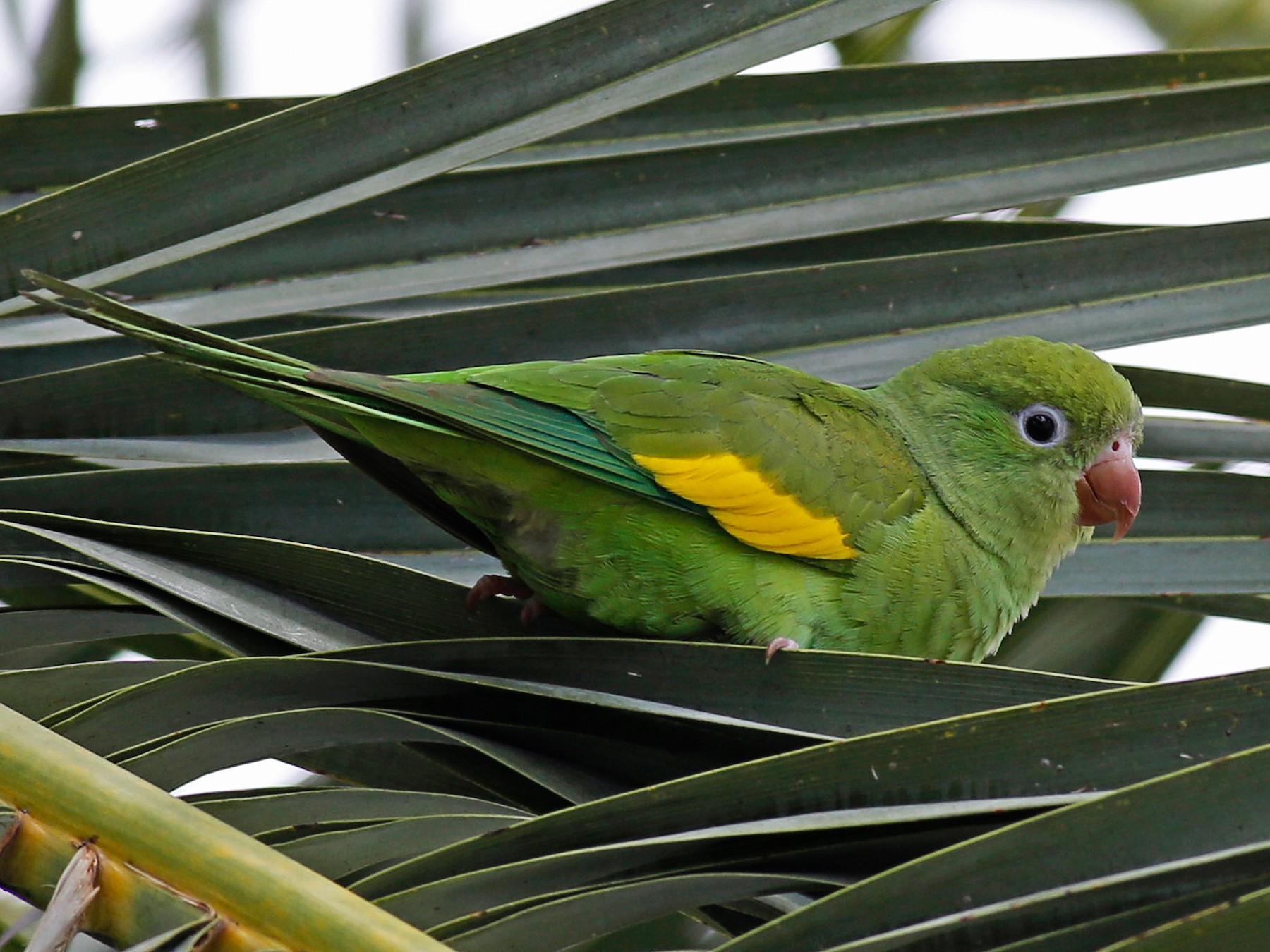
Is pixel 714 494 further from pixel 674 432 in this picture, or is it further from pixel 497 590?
pixel 497 590

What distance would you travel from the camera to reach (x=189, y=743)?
4.31ft

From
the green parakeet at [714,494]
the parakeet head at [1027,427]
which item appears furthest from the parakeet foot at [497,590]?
the parakeet head at [1027,427]

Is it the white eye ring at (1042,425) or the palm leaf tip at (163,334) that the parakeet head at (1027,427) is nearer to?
the white eye ring at (1042,425)

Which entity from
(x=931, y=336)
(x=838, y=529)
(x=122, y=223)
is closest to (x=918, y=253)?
(x=931, y=336)

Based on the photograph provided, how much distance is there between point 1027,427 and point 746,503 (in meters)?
0.76

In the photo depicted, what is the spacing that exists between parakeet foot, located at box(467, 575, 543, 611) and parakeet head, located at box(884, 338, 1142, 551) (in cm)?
82

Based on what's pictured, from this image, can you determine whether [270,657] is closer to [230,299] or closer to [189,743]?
[189,743]

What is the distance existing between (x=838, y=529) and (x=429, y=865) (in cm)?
110

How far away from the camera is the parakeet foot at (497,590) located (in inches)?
69.9

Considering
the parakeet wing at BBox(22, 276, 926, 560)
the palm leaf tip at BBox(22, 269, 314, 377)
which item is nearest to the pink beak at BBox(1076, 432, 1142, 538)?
the parakeet wing at BBox(22, 276, 926, 560)

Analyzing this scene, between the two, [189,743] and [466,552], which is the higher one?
[466,552]

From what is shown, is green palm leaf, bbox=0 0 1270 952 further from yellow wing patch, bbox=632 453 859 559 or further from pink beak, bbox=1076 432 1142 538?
yellow wing patch, bbox=632 453 859 559

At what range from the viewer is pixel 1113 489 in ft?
7.39

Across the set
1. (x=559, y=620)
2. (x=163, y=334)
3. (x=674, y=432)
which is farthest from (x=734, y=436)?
(x=163, y=334)
